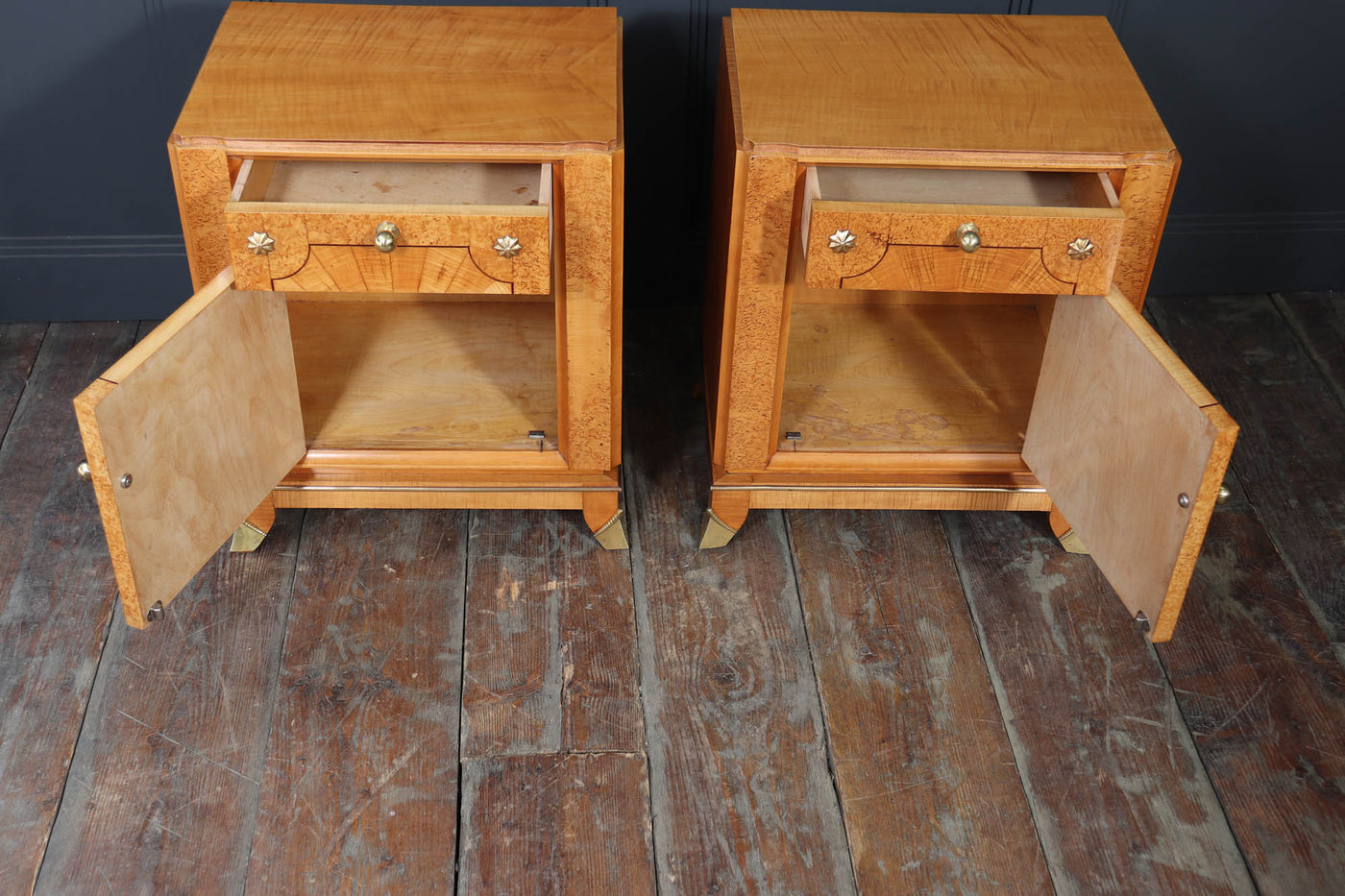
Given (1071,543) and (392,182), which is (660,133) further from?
(1071,543)

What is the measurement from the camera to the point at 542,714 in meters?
1.57

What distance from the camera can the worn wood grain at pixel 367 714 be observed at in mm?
1418

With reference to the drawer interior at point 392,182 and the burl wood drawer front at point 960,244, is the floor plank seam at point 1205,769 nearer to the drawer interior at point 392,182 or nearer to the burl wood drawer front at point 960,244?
the burl wood drawer front at point 960,244

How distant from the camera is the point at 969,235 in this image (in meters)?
1.37

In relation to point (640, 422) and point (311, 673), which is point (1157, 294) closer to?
point (640, 422)

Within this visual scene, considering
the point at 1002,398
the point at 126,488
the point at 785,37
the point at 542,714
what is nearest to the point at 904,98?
the point at 785,37

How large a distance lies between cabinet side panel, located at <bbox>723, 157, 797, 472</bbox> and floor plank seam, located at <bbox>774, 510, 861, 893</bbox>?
17cm

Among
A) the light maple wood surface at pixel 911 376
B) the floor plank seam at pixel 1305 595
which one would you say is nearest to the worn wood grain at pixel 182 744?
the light maple wood surface at pixel 911 376

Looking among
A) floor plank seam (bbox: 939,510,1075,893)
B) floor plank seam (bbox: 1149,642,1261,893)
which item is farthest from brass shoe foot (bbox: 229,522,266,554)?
floor plank seam (bbox: 1149,642,1261,893)

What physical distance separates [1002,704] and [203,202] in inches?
44.7

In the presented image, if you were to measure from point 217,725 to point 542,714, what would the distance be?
0.39 m

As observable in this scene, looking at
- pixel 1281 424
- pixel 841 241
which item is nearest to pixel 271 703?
pixel 841 241

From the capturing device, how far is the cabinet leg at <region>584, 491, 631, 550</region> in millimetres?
1741

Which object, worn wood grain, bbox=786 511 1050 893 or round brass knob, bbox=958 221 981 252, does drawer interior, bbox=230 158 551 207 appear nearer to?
round brass knob, bbox=958 221 981 252
